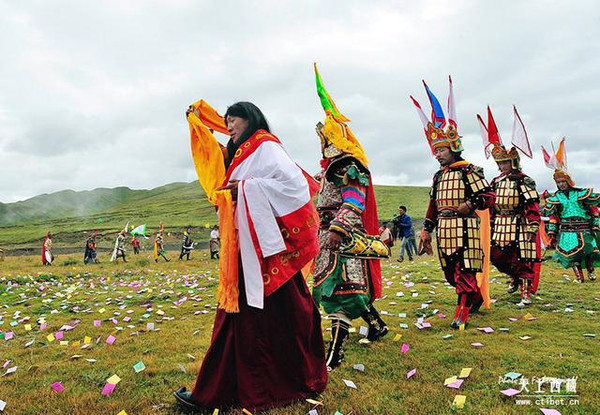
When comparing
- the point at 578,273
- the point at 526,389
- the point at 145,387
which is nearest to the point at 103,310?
the point at 145,387

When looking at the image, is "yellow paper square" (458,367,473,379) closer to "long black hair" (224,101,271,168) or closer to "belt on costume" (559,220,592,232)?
"long black hair" (224,101,271,168)

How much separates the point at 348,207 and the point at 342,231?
321 mm

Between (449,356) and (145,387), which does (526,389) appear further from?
(145,387)

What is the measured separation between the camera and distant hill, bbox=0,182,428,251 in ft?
199

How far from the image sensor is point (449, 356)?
4672 millimetres


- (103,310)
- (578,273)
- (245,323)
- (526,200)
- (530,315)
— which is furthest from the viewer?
(578,273)

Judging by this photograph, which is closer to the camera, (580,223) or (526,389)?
(526,389)

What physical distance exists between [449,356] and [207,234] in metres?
51.9

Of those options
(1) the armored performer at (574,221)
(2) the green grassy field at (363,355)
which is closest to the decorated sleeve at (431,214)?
(2) the green grassy field at (363,355)

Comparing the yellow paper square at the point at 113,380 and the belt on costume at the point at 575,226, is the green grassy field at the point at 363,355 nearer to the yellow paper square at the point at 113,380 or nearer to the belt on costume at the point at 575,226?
the yellow paper square at the point at 113,380

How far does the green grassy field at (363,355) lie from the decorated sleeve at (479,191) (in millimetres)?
1877

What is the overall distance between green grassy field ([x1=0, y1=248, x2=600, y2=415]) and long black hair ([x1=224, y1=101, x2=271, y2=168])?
243 cm

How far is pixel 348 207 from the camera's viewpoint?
14.6ft

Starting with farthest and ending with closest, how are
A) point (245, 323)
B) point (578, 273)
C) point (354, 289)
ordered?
point (578, 273) → point (354, 289) → point (245, 323)
